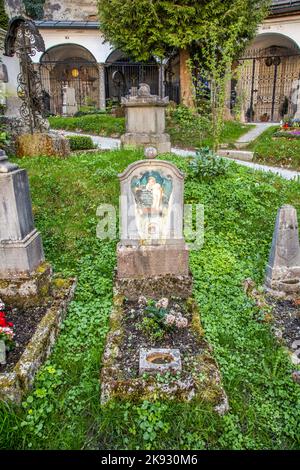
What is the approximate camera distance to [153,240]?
4355 mm

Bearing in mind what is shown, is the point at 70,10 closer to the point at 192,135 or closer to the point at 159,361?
the point at 192,135

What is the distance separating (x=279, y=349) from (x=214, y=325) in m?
0.68

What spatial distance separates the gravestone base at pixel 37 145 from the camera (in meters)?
8.05

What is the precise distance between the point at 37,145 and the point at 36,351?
5.97 metres

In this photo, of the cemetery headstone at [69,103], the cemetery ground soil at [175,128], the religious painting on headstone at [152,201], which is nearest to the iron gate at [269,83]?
the cemetery ground soil at [175,128]

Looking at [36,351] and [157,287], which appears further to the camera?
[157,287]

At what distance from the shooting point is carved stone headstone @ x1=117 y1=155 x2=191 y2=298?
4195mm

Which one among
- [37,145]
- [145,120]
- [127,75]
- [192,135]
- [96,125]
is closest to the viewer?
[37,145]

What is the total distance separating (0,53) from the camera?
29.0 feet

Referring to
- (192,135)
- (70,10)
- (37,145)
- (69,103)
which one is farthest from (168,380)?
(70,10)

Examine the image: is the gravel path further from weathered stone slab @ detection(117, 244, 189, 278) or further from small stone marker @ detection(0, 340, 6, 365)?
small stone marker @ detection(0, 340, 6, 365)

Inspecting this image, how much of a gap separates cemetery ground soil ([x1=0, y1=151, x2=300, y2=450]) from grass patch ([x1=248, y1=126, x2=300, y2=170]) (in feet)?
10.9

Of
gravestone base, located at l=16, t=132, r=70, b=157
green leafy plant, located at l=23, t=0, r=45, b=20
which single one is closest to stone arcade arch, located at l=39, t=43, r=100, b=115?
green leafy plant, located at l=23, t=0, r=45, b=20
